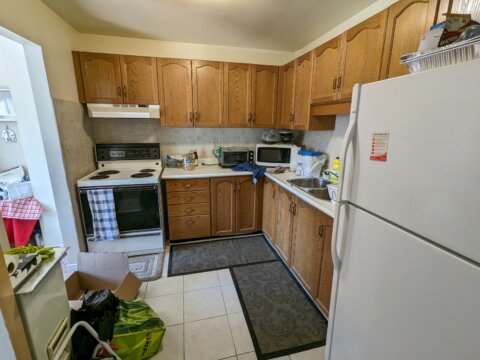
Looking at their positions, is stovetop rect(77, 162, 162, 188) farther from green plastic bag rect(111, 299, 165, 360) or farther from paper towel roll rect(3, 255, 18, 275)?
paper towel roll rect(3, 255, 18, 275)

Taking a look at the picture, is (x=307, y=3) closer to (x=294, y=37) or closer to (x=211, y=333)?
(x=294, y=37)

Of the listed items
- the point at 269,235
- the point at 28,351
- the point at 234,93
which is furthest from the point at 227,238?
the point at 28,351

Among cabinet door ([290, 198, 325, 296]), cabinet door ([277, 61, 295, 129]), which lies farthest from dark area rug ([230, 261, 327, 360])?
cabinet door ([277, 61, 295, 129])

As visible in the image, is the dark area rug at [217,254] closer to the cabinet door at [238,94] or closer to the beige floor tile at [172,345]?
the beige floor tile at [172,345]

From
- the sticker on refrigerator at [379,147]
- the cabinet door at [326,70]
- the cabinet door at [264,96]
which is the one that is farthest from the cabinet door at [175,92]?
the sticker on refrigerator at [379,147]

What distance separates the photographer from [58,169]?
6.59 ft

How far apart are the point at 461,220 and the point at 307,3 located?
6.27ft

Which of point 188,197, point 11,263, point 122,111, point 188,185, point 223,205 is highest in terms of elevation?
point 122,111

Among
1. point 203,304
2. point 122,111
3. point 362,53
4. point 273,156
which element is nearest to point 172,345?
point 203,304

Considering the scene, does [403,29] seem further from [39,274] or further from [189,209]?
[189,209]

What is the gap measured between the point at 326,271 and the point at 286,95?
79.3 inches

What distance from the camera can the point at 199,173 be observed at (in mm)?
2625

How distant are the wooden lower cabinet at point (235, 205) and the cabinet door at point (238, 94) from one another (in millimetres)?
738

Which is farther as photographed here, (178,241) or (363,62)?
(178,241)
